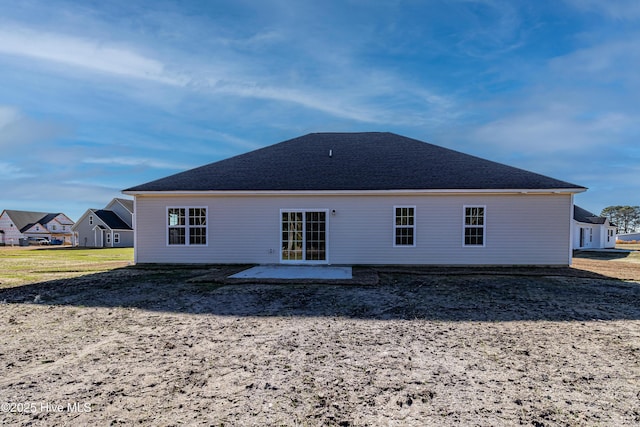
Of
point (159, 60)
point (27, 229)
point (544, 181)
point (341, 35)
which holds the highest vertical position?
point (341, 35)

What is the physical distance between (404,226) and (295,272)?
15.1 feet

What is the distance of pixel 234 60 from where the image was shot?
39.2 ft

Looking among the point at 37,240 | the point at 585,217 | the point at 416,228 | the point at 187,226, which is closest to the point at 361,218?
the point at 416,228

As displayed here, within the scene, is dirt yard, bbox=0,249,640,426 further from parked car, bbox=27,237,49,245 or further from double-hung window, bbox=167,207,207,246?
parked car, bbox=27,237,49,245

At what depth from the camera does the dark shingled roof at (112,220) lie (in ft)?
122

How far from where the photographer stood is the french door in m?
12.4

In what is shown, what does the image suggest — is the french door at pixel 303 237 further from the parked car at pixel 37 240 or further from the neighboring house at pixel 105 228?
the parked car at pixel 37 240

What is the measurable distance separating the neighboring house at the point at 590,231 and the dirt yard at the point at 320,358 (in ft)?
82.8

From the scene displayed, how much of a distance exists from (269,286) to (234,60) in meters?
8.58

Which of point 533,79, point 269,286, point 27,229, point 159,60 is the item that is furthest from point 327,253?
point 27,229

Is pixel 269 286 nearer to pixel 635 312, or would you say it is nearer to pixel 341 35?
pixel 635 312

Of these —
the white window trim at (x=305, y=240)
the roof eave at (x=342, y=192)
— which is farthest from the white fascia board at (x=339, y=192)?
the white window trim at (x=305, y=240)

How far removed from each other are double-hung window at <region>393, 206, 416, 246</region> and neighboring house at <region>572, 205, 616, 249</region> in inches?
903

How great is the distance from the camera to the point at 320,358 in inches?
157
